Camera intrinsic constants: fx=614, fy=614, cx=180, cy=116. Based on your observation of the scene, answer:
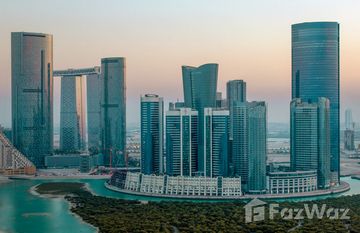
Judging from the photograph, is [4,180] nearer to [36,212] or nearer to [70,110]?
[36,212]

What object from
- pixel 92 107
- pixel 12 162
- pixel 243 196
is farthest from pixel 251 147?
pixel 92 107

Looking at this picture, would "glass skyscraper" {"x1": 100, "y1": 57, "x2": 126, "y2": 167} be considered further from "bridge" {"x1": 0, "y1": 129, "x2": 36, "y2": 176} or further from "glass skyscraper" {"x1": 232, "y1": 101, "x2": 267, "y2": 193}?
"glass skyscraper" {"x1": 232, "y1": 101, "x2": 267, "y2": 193}

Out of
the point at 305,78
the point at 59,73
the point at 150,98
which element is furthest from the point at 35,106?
the point at 305,78

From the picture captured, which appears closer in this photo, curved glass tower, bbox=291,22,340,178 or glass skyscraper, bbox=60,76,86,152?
curved glass tower, bbox=291,22,340,178

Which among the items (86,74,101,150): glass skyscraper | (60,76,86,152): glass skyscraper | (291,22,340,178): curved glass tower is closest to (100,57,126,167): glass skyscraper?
(60,76,86,152): glass skyscraper

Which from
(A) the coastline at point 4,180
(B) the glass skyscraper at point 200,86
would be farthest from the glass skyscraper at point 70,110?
(B) the glass skyscraper at point 200,86

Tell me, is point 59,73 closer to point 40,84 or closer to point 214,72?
point 40,84

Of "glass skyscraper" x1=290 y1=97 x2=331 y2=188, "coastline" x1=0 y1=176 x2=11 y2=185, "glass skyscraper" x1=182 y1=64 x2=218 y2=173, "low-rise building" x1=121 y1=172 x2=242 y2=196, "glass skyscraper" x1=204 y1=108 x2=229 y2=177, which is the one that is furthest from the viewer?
"coastline" x1=0 y1=176 x2=11 y2=185
